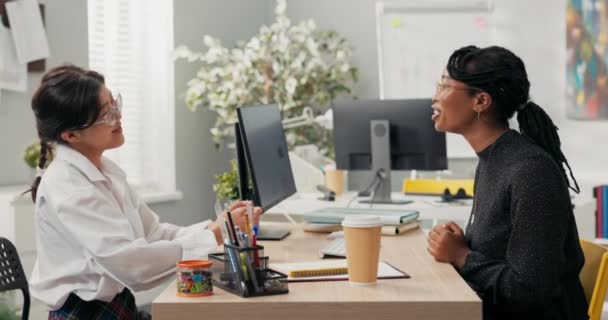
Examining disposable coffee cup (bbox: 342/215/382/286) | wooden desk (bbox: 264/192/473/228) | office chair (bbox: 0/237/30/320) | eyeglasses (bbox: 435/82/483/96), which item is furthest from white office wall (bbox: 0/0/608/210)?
disposable coffee cup (bbox: 342/215/382/286)

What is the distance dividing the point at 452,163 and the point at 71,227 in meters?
3.81

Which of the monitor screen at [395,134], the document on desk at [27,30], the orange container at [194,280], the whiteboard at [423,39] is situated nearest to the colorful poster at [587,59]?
the whiteboard at [423,39]

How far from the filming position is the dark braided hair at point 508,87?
2.04m

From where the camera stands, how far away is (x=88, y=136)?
2070 mm

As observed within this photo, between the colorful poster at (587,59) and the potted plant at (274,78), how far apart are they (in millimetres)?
1309

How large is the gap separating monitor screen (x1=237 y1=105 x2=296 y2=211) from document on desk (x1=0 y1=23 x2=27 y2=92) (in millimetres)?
1456

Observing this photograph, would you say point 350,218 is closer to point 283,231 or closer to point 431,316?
point 431,316

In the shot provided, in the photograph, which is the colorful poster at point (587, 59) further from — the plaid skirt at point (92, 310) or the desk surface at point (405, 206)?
the plaid skirt at point (92, 310)

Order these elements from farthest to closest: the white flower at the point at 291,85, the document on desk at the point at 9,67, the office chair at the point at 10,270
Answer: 1. the white flower at the point at 291,85
2. the document on desk at the point at 9,67
3. the office chair at the point at 10,270

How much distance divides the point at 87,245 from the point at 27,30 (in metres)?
2.20

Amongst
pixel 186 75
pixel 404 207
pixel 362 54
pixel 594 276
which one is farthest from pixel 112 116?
pixel 362 54

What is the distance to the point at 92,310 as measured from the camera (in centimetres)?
196

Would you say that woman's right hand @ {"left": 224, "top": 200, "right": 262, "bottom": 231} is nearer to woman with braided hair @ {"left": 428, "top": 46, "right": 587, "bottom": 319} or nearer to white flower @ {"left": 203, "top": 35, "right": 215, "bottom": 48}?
woman with braided hair @ {"left": 428, "top": 46, "right": 587, "bottom": 319}

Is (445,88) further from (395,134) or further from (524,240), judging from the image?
(395,134)
